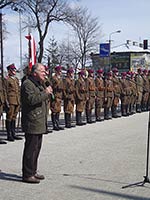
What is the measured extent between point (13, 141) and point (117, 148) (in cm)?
279

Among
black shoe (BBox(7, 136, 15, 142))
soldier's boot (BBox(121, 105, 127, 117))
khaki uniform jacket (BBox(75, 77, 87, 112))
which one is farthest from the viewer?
soldier's boot (BBox(121, 105, 127, 117))

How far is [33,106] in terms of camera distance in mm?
6527

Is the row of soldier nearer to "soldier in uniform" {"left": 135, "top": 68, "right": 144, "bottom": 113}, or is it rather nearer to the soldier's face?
"soldier in uniform" {"left": 135, "top": 68, "right": 144, "bottom": 113}

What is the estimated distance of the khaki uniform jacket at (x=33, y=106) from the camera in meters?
6.41

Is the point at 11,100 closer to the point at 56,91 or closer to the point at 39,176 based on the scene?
the point at 56,91

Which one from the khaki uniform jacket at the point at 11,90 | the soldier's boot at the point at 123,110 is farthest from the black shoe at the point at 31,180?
the soldier's boot at the point at 123,110

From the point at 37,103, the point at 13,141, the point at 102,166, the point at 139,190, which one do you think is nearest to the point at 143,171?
the point at 102,166

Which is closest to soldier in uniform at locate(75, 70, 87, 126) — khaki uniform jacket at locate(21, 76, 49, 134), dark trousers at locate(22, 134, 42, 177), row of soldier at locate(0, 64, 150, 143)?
row of soldier at locate(0, 64, 150, 143)

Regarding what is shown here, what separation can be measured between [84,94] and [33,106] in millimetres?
7492

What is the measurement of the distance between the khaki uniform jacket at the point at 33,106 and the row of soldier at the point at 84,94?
346 cm

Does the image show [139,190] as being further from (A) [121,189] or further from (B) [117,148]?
(B) [117,148]

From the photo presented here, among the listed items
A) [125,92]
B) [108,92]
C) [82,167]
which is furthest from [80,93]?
[82,167]

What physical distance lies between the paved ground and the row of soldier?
0.96 m

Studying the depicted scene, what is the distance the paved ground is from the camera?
594cm
